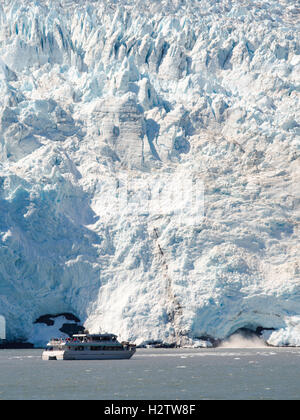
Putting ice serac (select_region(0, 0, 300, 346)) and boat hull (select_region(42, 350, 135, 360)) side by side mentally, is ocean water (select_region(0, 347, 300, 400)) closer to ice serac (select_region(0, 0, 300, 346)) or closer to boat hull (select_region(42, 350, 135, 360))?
boat hull (select_region(42, 350, 135, 360))

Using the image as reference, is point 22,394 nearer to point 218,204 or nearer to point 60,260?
point 60,260

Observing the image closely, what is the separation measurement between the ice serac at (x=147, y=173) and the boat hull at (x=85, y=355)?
9811 millimetres

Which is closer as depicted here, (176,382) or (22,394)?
(22,394)

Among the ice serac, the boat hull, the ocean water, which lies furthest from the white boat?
the ice serac

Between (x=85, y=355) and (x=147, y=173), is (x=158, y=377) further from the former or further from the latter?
(x=147, y=173)

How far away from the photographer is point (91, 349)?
217 feet

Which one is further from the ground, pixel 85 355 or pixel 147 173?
pixel 147 173

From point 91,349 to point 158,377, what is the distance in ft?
59.5

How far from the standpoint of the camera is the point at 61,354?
65.8 meters

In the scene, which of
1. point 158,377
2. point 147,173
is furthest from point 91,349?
point 147,173

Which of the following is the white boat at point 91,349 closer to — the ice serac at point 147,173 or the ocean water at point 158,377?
the ocean water at point 158,377

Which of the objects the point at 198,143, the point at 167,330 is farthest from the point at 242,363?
the point at 198,143

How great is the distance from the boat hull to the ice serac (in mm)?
9811
